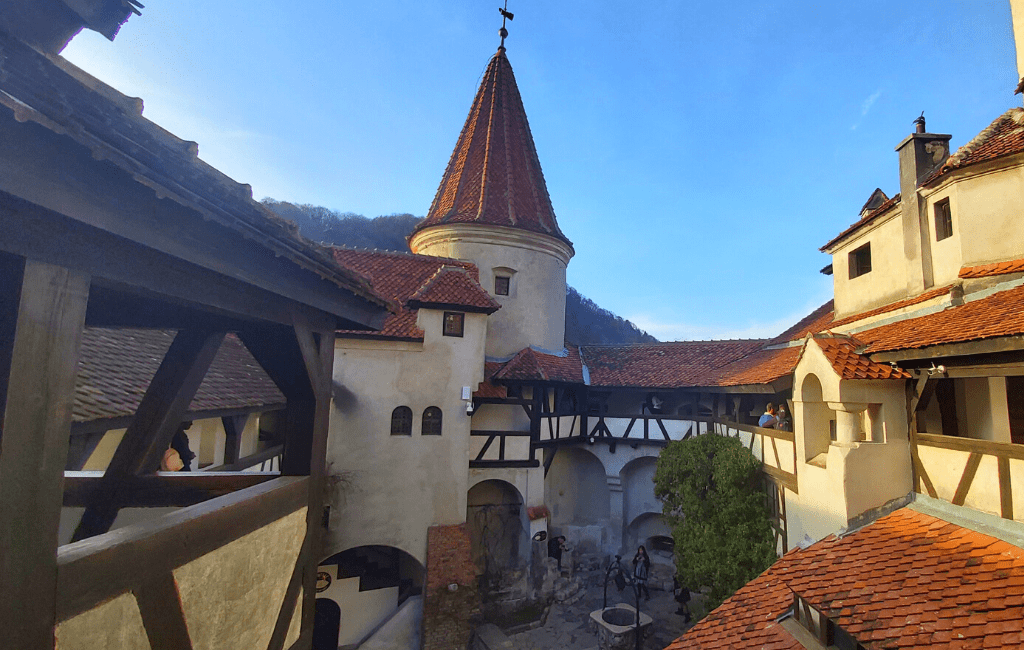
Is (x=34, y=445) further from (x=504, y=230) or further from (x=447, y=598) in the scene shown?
(x=504, y=230)

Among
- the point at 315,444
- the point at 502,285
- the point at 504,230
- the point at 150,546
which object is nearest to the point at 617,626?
the point at 502,285

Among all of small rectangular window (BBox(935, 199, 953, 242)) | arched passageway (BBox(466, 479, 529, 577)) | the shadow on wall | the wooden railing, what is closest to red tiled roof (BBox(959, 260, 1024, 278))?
small rectangular window (BBox(935, 199, 953, 242))

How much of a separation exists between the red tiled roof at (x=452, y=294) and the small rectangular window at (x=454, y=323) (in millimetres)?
250

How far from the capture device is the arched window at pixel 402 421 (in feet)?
40.9

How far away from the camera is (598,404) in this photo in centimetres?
1652

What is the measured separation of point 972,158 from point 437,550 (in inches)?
455

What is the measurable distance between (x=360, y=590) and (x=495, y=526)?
380 centimetres

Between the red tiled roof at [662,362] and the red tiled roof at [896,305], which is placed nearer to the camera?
the red tiled roof at [896,305]

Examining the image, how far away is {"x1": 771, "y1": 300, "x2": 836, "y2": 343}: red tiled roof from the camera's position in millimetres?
11383

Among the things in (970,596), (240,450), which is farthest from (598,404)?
(970,596)

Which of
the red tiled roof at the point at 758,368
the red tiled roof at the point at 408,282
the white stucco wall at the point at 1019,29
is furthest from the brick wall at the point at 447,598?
the white stucco wall at the point at 1019,29

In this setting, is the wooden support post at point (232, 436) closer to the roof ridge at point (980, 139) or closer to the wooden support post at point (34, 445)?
the wooden support post at point (34, 445)

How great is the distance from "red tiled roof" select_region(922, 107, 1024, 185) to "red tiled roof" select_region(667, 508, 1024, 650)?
4650 mm

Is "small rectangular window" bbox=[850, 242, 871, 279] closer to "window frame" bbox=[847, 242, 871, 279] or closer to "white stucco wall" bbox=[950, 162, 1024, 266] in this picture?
"window frame" bbox=[847, 242, 871, 279]
